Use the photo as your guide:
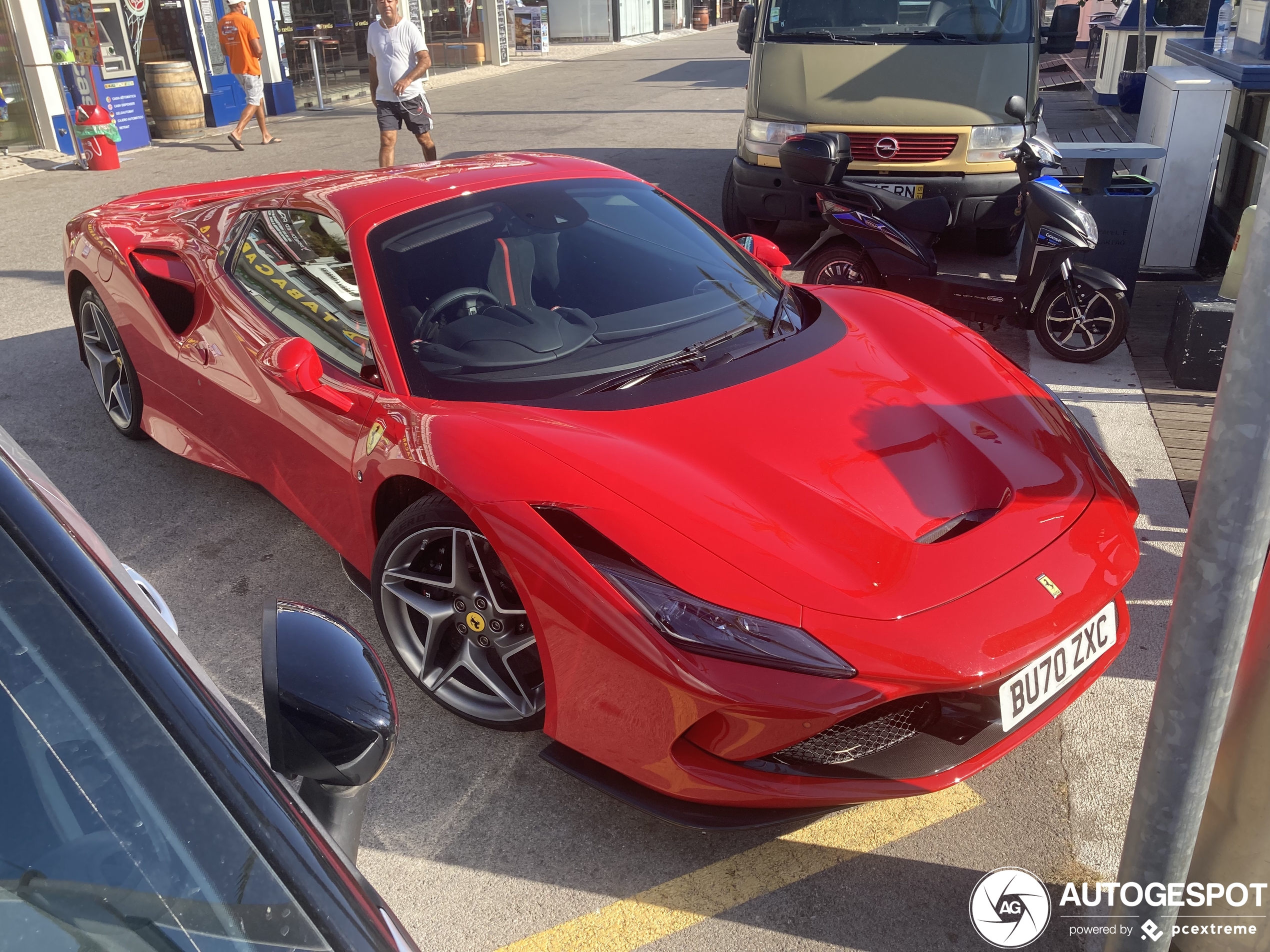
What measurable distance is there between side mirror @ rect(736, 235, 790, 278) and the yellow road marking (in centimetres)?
188

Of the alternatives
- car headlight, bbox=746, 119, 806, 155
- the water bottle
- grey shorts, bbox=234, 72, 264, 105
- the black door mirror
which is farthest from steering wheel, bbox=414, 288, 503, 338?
grey shorts, bbox=234, 72, 264, 105

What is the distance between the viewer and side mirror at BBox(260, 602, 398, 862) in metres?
1.35

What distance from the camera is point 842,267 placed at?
5844 mm

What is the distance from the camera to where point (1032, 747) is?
2.74m

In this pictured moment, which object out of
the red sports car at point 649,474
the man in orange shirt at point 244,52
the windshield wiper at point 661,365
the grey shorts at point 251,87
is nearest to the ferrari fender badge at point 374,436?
the red sports car at point 649,474

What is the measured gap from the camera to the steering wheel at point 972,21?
6965 millimetres

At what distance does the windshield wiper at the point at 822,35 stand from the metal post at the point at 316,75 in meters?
11.3

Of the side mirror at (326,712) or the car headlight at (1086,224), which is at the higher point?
the side mirror at (326,712)

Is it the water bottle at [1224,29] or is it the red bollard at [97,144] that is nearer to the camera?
the water bottle at [1224,29]

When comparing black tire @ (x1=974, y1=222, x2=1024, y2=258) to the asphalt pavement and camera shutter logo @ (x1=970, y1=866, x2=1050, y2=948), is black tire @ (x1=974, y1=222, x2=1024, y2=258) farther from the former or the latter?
camera shutter logo @ (x1=970, y1=866, x2=1050, y2=948)

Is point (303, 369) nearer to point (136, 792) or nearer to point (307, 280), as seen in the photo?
point (307, 280)

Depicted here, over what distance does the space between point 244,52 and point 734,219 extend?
27.5 ft

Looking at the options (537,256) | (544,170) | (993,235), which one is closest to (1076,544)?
(537,256)

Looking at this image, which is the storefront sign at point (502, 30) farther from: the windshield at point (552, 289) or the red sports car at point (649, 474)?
the windshield at point (552, 289)
